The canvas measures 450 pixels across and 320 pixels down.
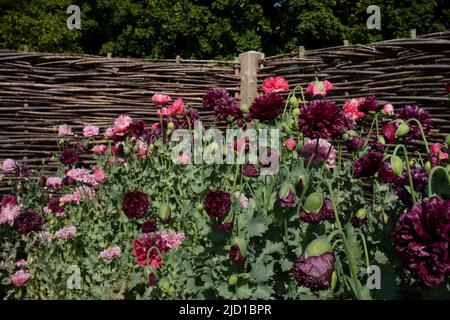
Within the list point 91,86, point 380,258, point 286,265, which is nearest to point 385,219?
point 380,258

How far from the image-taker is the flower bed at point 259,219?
45.7 inches

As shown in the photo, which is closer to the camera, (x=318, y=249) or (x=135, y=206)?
(x=318, y=249)

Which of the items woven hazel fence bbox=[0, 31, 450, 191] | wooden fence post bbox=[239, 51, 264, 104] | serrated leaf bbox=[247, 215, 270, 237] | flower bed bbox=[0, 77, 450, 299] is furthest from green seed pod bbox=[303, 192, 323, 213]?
wooden fence post bbox=[239, 51, 264, 104]

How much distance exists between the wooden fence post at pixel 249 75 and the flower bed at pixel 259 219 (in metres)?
1.41

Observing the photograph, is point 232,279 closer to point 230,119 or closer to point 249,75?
point 230,119

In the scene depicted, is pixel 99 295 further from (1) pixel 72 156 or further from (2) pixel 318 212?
(1) pixel 72 156

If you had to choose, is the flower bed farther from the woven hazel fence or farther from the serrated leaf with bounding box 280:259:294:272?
the woven hazel fence

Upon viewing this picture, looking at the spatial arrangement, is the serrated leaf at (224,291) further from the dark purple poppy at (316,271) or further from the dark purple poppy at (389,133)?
the dark purple poppy at (389,133)

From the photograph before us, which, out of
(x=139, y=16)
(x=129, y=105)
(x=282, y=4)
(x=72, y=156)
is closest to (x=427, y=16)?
(x=282, y=4)

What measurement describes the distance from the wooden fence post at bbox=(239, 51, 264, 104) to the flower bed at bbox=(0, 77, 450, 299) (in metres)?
1.41

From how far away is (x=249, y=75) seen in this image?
14.0 feet

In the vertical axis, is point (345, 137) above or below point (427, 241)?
above

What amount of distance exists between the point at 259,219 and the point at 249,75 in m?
2.95

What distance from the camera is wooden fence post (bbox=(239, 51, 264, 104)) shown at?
428 centimetres
